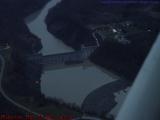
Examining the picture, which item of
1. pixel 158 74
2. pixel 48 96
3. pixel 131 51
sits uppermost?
pixel 158 74

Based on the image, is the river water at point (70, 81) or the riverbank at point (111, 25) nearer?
the river water at point (70, 81)

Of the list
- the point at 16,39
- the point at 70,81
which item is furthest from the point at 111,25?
the point at 16,39

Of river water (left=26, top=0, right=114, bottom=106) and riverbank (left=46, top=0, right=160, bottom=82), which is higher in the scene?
riverbank (left=46, top=0, right=160, bottom=82)

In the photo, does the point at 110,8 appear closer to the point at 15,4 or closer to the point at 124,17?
the point at 124,17

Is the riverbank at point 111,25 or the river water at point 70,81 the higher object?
the riverbank at point 111,25

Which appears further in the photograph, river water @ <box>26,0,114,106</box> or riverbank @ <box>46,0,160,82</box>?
riverbank @ <box>46,0,160,82</box>

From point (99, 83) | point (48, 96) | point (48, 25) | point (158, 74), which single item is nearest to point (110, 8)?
point (48, 25)

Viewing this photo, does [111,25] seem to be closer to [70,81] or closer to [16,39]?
[70,81]

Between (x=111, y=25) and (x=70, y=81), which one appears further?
(x=111, y=25)

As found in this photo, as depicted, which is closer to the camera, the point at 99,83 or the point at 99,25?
the point at 99,83

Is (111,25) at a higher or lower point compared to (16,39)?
higher

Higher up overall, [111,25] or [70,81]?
[111,25]
